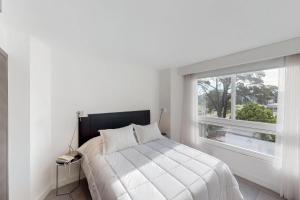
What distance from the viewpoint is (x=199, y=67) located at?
2.92 metres

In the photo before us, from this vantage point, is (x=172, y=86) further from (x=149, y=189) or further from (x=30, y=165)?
(x=30, y=165)

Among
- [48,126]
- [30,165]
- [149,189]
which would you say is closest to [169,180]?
[149,189]

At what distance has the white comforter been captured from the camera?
127 centimetres

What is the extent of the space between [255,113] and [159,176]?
207 centimetres

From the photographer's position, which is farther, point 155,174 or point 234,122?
point 234,122

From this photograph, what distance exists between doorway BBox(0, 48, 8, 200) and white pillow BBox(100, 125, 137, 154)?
41.3 inches

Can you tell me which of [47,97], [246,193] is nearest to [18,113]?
[47,97]

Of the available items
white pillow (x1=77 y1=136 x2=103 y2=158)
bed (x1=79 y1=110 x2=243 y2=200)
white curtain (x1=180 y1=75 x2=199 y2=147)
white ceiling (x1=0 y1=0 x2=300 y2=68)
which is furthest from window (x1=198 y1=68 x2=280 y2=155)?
white pillow (x1=77 y1=136 x2=103 y2=158)

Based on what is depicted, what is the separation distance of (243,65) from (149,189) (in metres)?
2.49

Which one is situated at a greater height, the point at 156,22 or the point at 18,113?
the point at 156,22

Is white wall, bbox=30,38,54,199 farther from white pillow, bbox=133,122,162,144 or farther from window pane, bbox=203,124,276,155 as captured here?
window pane, bbox=203,124,276,155

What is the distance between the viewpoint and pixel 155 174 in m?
1.52

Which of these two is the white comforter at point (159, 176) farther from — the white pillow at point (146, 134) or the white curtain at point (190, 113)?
the white curtain at point (190, 113)

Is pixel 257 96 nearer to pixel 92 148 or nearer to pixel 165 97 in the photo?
pixel 165 97
